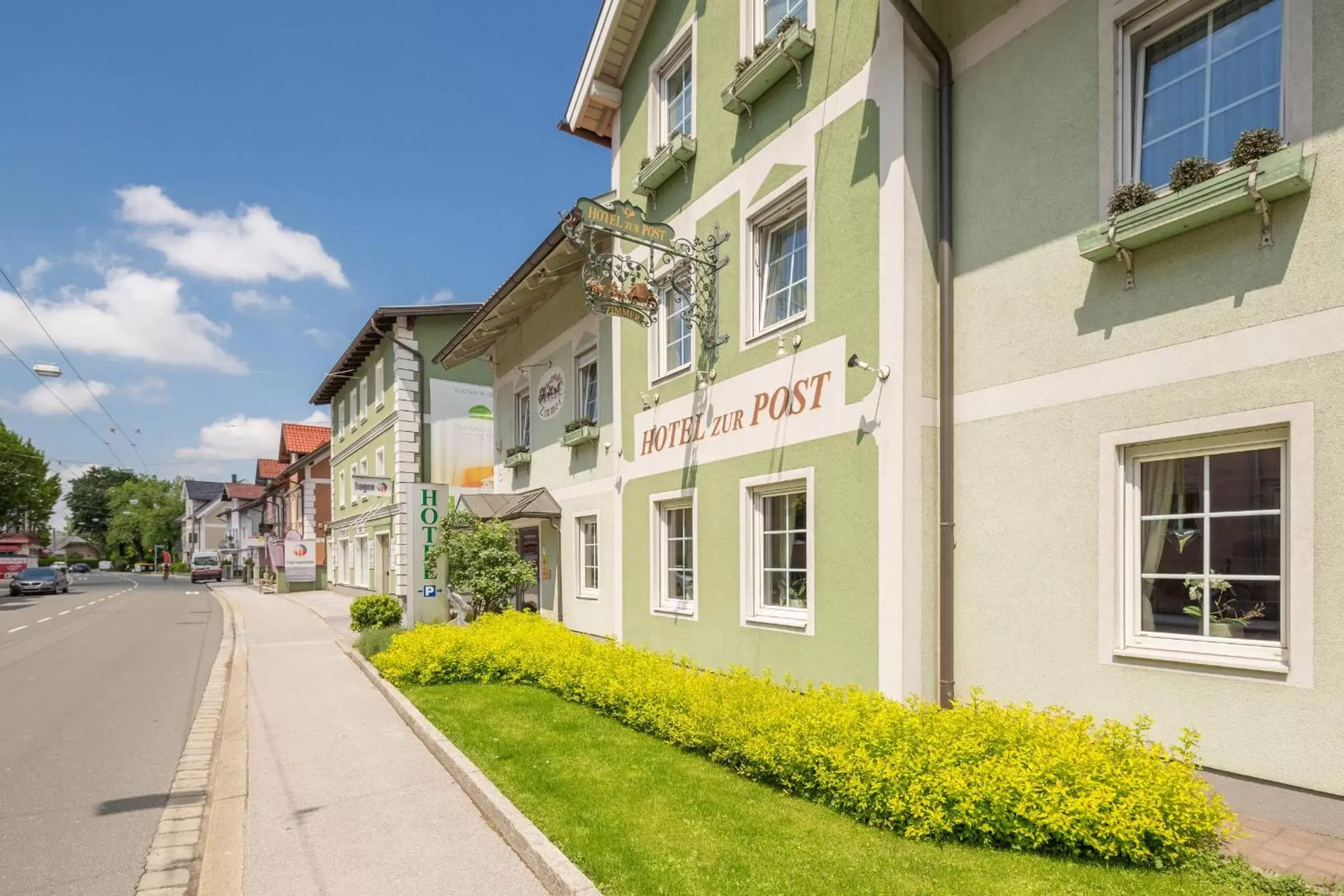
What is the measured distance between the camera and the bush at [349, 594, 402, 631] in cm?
1520

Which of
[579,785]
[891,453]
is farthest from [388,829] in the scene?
[891,453]

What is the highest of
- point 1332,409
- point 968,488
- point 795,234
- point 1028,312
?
point 795,234

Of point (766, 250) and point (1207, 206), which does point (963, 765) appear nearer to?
point (1207, 206)

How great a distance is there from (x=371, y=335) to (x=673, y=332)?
18687mm

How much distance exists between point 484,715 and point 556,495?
581 centimetres

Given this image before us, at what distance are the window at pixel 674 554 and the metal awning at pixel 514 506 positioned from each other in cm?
353

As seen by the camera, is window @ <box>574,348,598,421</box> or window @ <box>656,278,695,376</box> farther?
window @ <box>574,348,598,421</box>

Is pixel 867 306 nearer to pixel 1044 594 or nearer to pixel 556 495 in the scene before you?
pixel 1044 594

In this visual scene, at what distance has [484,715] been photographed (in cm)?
795

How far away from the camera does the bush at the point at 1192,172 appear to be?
468 cm

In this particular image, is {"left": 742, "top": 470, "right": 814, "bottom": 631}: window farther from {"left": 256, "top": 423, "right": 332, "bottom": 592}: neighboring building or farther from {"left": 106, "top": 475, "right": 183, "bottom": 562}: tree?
{"left": 106, "top": 475, "right": 183, "bottom": 562}: tree

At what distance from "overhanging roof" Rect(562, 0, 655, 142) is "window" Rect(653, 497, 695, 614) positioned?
632 cm

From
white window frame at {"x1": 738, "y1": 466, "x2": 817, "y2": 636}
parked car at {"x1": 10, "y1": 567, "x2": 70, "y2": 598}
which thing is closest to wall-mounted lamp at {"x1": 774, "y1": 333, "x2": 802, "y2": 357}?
white window frame at {"x1": 738, "y1": 466, "x2": 817, "y2": 636}

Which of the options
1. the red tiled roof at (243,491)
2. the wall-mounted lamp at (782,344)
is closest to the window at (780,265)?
the wall-mounted lamp at (782,344)
